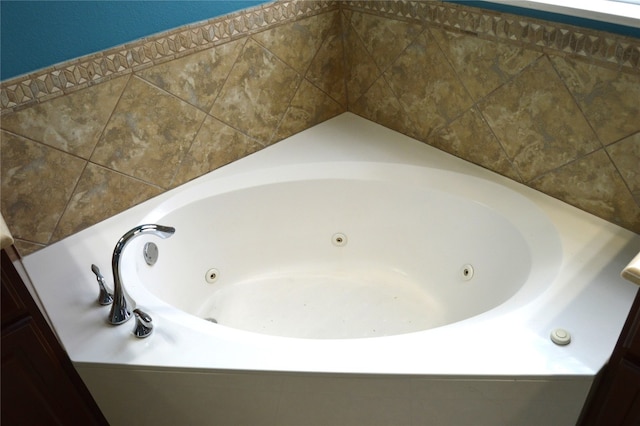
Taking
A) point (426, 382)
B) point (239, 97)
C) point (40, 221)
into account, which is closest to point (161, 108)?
point (239, 97)

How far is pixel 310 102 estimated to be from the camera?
208 centimetres

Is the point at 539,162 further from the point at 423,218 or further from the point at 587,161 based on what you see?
the point at 423,218

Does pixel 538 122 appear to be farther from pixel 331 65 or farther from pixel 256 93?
pixel 256 93

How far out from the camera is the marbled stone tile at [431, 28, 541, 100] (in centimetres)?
155

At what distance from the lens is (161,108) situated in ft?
5.58

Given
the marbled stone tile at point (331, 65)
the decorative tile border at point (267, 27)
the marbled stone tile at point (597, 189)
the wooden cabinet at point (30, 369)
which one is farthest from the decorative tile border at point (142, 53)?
the marbled stone tile at point (597, 189)

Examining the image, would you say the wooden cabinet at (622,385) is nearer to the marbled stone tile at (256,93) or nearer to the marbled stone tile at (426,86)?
the marbled stone tile at (426,86)

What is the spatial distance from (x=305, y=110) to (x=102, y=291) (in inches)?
41.4

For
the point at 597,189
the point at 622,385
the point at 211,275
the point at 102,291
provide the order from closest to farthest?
the point at 622,385 < the point at 102,291 < the point at 597,189 < the point at 211,275

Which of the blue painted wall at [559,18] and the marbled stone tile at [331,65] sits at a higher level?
the blue painted wall at [559,18]

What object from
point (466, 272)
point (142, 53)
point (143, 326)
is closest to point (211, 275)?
point (143, 326)

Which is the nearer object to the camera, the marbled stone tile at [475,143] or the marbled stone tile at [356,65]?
the marbled stone tile at [475,143]

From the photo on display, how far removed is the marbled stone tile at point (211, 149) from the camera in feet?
6.03

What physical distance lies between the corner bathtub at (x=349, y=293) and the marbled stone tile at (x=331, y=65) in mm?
146
